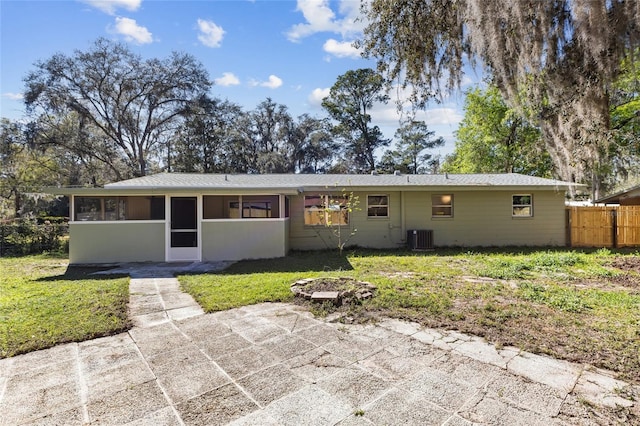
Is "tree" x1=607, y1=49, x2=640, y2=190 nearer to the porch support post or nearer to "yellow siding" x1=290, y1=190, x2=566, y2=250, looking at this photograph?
"yellow siding" x1=290, y1=190, x2=566, y2=250

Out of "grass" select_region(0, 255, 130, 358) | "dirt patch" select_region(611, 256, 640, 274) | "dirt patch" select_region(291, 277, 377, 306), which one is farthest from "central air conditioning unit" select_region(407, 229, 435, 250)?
"grass" select_region(0, 255, 130, 358)

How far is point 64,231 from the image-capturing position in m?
12.5

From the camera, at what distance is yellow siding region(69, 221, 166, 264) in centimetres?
864

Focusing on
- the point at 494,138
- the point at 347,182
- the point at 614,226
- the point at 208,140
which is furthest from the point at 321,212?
the point at 208,140

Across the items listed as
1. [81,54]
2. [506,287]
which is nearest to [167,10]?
[506,287]

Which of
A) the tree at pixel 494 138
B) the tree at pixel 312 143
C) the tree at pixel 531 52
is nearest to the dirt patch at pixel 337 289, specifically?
the tree at pixel 531 52

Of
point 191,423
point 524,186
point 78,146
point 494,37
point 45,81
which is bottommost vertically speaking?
point 191,423

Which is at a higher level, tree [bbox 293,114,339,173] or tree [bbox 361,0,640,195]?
tree [bbox 293,114,339,173]

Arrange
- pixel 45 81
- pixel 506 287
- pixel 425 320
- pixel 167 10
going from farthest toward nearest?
pixel 45 81 → pixel 167 10 → pixel 506 287 → pixel 425 320

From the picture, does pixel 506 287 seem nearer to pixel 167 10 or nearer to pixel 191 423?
pixel 191 423

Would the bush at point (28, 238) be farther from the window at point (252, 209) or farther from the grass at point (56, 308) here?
the window at point (252, 209)

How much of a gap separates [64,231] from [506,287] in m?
14.7

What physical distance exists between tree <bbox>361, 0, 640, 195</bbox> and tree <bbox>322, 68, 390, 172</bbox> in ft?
77.2

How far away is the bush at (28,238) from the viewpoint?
1132 cm
